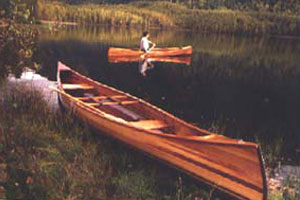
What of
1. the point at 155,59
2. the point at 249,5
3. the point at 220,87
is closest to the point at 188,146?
the point at 220,87

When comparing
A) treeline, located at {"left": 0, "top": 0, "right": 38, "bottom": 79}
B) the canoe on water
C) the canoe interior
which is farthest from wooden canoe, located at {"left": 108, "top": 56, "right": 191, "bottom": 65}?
treeline, located at {"left": 0, "top": 0, "right": 38, "bottom": 79}

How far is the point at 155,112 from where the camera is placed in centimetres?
918

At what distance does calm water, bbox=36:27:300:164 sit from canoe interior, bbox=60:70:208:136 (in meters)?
2.01

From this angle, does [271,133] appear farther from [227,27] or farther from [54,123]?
[227,27]

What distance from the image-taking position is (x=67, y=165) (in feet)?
22.7

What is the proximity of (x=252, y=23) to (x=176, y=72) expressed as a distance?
1751 inches

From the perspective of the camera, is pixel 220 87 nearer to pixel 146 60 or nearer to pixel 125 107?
pixel 146 60

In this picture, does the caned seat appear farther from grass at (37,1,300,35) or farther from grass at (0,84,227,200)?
grass at (37,1,300,35)

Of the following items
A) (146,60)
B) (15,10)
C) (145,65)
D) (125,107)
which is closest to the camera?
(15,10)

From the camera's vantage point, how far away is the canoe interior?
8.47 meters

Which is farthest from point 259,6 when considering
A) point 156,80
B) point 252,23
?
point 156,80

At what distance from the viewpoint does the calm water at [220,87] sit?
474 inches

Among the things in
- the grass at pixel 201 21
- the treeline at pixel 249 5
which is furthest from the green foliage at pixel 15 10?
the treeline at pixel 249 5

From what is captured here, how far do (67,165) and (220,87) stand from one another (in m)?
13.6
